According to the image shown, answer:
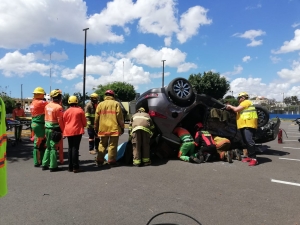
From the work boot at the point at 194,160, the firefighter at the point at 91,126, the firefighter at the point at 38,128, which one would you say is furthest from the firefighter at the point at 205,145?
the firefighter at the point at 38,128

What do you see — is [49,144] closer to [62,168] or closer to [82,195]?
[62,168]

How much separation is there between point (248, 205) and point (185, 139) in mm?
2944

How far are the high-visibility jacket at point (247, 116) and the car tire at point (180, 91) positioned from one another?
1304mm

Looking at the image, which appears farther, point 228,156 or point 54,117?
point 228,156

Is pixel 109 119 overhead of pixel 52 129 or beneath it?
overhead

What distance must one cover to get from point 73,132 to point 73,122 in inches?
8.9

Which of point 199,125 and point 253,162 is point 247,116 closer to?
point 253,162

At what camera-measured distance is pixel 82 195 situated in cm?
422

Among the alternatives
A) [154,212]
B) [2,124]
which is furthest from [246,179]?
[2,124]

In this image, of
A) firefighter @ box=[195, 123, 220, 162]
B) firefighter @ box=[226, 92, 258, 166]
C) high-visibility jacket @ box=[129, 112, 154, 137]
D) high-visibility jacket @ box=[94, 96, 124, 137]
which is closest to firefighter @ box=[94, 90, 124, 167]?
high-visibility jacket @ box=[94, 96, 124, 137]

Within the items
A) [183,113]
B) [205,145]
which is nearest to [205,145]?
[205,145]

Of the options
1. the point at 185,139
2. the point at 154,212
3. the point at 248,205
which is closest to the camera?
the point at 154,212

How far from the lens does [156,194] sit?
14.0 ft

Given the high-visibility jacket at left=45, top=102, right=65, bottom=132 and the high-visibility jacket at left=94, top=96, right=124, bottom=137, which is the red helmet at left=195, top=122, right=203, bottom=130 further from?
the high-visibility jacket at left=45, top=102, right=65, bottom=132
